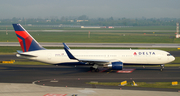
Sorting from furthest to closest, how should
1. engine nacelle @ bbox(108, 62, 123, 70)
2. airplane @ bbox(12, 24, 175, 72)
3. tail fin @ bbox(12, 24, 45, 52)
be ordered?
tail fin @ bbox(12, 24, 45, 52)
airplane @ bbox(12, 24, 175, 72)
engine nacelle @ bbox(108, 62, 123, 70)

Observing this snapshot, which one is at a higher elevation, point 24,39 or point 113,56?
point 24,39

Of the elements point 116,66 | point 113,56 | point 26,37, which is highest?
point 26,37

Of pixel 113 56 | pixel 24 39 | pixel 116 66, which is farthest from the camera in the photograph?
pixel 24 39

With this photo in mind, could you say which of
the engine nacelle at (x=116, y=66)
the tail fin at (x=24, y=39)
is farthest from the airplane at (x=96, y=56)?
the engine nacelle at (x=116, y=66)

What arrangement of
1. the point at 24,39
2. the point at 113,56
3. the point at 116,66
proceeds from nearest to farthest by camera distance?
1. the point at 116,66
2. the point at 113,56
3. the point at 24,39

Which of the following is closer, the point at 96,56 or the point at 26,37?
the point at 96,56

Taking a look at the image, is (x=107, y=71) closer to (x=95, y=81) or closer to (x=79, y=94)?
(x=95, y=81)

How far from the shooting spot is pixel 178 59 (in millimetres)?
55219

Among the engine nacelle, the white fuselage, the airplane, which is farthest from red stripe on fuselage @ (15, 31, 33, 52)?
the engine nacelle

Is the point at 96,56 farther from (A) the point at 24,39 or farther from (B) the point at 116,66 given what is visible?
(A) the point at 24,39

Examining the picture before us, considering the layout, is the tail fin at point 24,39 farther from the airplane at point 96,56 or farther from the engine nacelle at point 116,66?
the engine nacelle at point 116,66

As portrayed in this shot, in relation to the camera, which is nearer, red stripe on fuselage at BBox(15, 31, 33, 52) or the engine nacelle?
the engine nacelle

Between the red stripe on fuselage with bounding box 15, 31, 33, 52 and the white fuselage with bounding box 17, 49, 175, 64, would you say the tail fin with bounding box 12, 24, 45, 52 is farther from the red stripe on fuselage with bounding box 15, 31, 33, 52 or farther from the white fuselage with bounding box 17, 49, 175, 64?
the white fuselage with bounding box 17, 49, 175, 64

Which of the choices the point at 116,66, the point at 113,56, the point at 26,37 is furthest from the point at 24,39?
the point at 116,66
